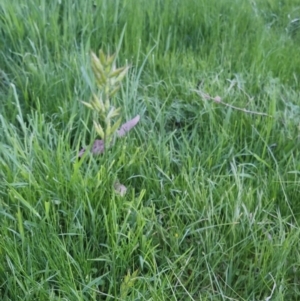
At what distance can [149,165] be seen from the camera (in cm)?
157

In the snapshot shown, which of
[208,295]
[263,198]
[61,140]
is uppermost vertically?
[61,140]

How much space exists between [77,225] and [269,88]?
105 cm

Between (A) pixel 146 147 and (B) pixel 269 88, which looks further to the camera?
(B) pixel 269 88

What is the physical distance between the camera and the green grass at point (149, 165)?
1274mm

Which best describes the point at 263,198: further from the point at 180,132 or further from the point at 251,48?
the point at 251,48

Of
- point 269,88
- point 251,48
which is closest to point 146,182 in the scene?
point 269,88

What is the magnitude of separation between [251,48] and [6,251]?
1537mm

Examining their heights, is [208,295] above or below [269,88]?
below

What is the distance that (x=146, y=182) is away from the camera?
1.52 m

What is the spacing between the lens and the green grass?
127cm

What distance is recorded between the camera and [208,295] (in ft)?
4.17

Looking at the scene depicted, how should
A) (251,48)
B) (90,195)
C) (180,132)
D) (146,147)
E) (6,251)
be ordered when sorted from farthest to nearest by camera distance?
(251,48)
(180,132)
(146,147)
(90,195)
(6,251)

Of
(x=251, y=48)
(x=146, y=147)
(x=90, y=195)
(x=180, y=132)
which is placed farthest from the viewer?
(x=251, y=48)

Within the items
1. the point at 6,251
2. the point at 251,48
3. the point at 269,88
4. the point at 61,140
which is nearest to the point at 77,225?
the point at 6,251
